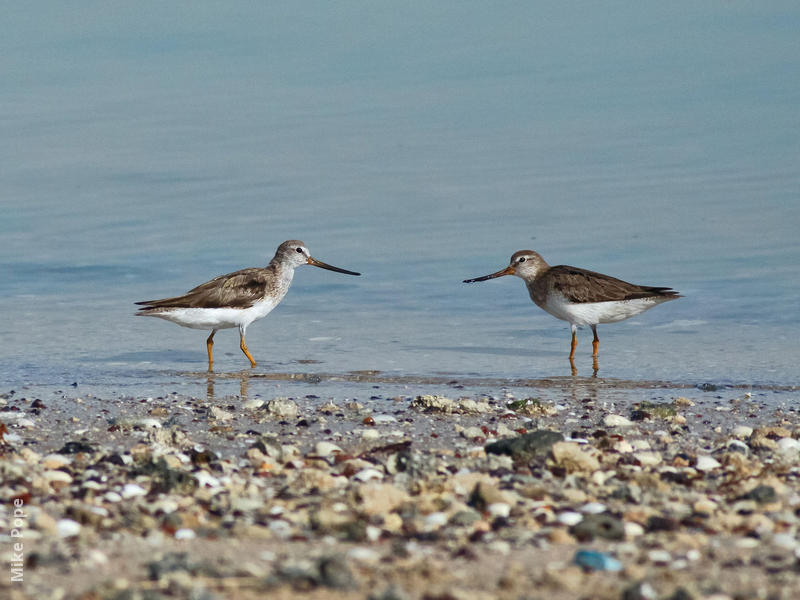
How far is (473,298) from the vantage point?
54.5 feet

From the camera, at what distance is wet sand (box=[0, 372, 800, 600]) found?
463 centimetres

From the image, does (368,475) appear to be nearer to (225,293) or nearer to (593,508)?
(593,508)

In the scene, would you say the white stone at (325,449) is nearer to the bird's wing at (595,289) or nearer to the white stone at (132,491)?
the white stone at (132,491)

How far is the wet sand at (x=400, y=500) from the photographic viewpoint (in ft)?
15.2

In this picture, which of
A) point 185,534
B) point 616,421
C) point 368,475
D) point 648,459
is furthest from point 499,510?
point 616,421

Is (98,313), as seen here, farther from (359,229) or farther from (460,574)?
(460,574)

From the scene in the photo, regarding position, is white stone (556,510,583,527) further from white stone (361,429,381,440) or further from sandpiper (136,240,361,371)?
sandpiper (136,240,361,371)

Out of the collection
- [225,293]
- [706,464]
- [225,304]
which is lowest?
[706,464]

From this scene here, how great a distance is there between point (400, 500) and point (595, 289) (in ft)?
26.0

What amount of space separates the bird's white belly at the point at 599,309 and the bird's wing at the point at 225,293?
3529 mm

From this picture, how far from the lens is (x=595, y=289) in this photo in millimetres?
13266

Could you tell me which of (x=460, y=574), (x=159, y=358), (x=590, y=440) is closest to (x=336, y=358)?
(x=159, y=358)

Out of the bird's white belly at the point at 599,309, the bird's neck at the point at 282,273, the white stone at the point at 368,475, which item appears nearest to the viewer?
the white stone at the point at 368,475

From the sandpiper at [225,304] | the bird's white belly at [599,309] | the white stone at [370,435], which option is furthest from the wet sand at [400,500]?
the bird's white belly at [599,309]
